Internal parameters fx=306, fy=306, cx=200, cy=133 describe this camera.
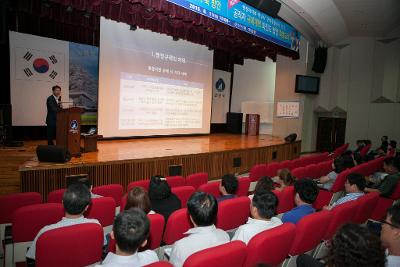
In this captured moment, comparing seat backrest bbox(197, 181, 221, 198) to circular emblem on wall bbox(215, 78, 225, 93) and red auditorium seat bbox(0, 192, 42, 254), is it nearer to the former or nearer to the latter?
red auditorium seat bbox(0, 192, 42, 254)

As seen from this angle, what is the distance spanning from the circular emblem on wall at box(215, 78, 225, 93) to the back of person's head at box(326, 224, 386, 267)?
32.1ft

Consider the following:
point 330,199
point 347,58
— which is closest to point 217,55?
point 347,58

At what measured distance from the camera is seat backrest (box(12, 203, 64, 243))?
6.66 ft

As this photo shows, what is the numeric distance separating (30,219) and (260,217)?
157 centimetres

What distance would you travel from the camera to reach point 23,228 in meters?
→ 2.06

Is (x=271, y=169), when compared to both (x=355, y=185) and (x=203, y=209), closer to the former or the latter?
(x=355, y=185)

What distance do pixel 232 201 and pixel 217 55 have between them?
28.9ft

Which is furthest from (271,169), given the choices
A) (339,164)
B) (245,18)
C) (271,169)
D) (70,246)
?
(70,246)

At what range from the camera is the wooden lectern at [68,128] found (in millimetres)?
4727

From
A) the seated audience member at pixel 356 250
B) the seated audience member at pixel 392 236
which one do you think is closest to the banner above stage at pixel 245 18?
the seated audience member at pixel 392 236

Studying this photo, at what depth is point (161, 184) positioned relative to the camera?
8.67ft

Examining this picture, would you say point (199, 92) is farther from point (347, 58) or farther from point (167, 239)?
point (167, 239)

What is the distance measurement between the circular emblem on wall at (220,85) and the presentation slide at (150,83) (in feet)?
6.49

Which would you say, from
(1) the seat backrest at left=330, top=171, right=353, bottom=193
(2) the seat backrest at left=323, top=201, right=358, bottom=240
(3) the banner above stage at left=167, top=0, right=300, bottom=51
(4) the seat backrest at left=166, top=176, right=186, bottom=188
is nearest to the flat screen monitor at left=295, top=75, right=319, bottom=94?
(3) the banner above stage at left=167, top=0, right=300, bottom=51
